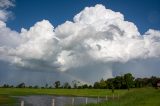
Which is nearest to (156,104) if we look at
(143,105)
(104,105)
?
(143,105)

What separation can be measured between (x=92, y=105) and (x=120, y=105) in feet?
12.1

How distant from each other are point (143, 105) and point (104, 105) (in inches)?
196

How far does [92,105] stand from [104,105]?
61.1 inches

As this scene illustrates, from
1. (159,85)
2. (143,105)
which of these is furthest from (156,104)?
(159,85)

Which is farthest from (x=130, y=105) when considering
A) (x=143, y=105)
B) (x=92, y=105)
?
(x=92, y=105)

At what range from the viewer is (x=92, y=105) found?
138 feet

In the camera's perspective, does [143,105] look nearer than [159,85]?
Yes

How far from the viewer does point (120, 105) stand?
42.8 meters

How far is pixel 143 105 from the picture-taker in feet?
133

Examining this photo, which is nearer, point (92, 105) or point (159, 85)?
point (92, 105)

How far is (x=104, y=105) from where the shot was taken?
139 feet

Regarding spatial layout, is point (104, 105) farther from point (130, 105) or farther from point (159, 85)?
point (159, 85)

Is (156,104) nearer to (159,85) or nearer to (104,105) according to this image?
(104,105)

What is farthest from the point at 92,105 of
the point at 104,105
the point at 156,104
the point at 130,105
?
the point at 156,104
